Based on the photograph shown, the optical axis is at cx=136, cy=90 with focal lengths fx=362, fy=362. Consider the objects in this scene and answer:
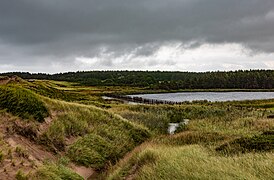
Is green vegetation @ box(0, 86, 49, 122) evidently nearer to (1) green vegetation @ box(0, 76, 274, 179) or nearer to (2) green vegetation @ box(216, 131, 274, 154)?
(1) green vegetation @ box(0, 76, 274, 179)

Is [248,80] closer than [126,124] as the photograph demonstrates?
No

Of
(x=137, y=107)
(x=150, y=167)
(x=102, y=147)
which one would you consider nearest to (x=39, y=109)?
(x=102, y=147)

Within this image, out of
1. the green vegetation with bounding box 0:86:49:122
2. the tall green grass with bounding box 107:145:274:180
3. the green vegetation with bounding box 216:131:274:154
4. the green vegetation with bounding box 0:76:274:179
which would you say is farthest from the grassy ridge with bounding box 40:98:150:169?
the green vegetation with bounding box 216:131:274:154

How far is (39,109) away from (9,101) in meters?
1.98

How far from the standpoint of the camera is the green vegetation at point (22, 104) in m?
20.3

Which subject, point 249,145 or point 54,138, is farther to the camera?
point 54,138

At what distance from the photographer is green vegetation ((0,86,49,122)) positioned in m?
20.3

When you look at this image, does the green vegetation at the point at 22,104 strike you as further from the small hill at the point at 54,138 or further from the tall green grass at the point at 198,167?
the tall green grass at the point at 198,167

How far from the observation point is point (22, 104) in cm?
2070

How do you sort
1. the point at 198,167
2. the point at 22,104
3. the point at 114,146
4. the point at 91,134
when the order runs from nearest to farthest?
the point at 198,167
the point at 22,104
the point at 114,146
the point at 91,134

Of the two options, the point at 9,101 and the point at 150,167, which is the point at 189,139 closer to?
the point at 150,167

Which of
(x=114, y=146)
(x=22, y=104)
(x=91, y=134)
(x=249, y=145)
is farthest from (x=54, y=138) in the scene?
(x=249, y=145)

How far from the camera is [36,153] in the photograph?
693 inches

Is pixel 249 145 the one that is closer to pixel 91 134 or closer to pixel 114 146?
pixel 114 146
